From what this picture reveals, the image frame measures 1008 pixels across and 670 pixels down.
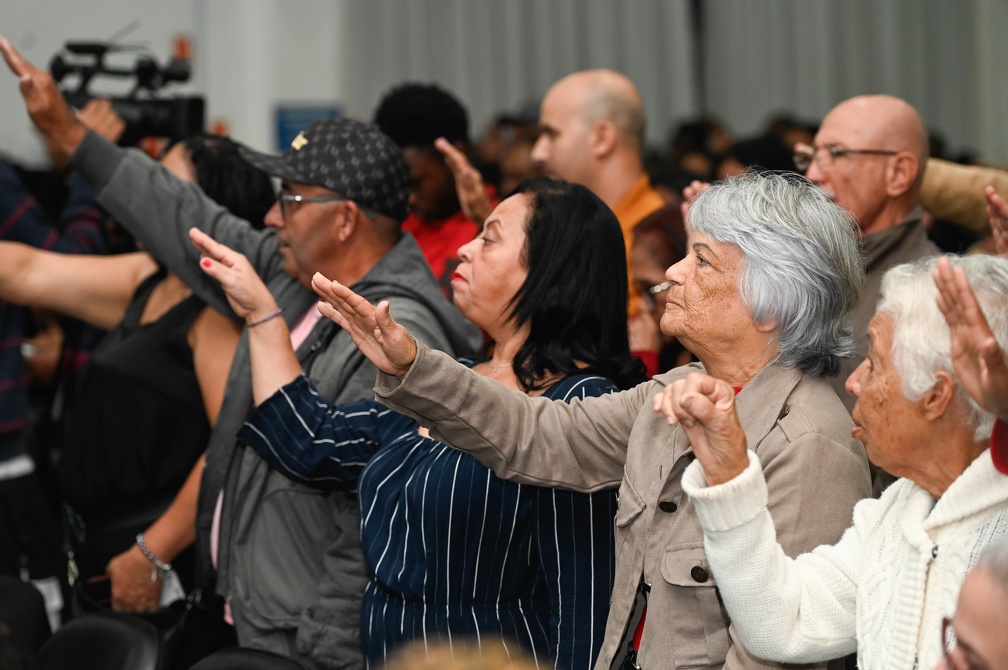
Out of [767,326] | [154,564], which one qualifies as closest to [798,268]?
[767,326]

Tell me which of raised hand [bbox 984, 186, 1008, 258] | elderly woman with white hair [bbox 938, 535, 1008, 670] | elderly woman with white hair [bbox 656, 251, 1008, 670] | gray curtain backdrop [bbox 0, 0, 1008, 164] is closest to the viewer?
elderly woman with white hair [bbox 938, 535, 1008, 670]

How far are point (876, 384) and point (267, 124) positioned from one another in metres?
5.90

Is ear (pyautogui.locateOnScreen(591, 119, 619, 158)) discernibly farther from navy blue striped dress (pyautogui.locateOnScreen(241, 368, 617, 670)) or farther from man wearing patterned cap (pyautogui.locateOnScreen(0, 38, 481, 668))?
navy blue striped dress (pyautogui.locateOnScreen(241, 368, 617, 670))

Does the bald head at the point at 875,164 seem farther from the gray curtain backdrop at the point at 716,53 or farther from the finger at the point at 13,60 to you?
the gray curtain backdrop at the point at 716,53

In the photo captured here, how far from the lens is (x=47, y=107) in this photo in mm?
2707

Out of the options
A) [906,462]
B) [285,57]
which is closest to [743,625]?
[906,462]

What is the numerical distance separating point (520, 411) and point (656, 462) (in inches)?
9.4

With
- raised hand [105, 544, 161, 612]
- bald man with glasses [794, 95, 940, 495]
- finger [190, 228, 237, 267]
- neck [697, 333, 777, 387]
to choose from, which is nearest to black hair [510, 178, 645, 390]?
neck [697, 333, 777, 387]

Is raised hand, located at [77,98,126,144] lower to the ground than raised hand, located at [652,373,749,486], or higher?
higher

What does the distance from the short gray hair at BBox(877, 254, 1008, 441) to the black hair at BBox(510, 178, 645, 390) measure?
0.67 meters

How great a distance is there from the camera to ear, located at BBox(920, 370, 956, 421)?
1.51 m

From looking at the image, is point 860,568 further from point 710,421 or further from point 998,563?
point 998,563

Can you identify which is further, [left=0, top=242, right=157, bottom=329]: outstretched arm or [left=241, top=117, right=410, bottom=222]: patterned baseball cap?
[left=0, top=242, right=157, bottom=329]: outstretched arm

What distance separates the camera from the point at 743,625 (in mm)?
1588
